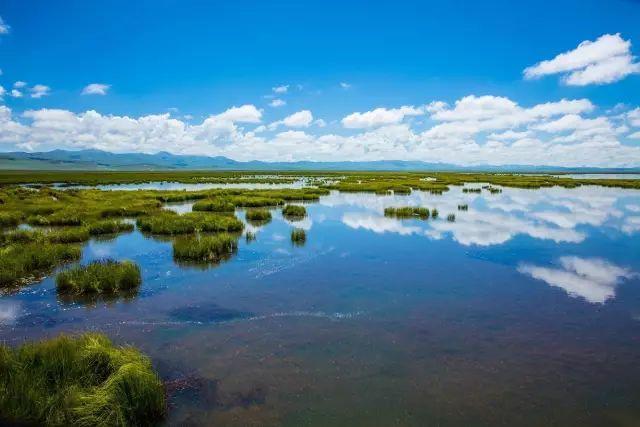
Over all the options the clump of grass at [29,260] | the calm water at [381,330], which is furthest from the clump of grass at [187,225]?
the clump of grass at [29,260]

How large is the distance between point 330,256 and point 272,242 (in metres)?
4.44

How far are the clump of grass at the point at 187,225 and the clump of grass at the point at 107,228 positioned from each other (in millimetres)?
1088

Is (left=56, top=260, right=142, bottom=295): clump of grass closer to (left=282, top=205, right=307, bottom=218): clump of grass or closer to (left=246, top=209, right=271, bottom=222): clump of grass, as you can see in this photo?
(left=246, top=209, right=271, bottom=222): clump of grass

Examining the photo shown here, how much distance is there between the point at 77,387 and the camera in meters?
7.22

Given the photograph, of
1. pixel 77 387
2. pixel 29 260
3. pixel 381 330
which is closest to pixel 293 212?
pixel 29 260

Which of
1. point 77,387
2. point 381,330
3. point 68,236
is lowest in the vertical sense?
point 381,330

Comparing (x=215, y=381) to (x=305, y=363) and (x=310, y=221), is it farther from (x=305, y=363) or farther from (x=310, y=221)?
(x=310, y=221)

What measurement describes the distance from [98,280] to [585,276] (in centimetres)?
1872

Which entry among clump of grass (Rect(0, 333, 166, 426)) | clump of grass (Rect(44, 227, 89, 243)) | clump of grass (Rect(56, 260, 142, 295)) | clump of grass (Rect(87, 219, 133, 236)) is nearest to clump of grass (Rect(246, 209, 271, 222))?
clump of grass (Rect(87, 219, 133, 236))

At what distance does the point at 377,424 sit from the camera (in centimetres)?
725

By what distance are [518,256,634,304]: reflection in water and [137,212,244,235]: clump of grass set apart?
17.3 meters

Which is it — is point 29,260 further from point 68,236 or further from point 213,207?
point 213,207

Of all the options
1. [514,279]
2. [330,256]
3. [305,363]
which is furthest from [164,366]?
[514,279]

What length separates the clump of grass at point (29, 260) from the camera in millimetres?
15453
